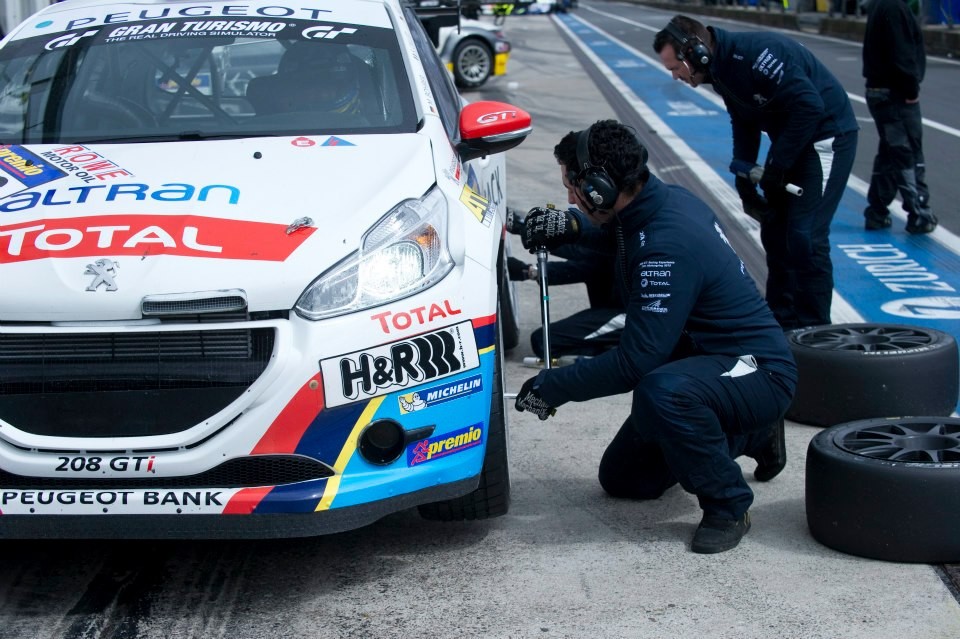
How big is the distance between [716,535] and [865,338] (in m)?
1.54

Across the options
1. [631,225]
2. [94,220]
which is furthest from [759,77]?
[94,220]

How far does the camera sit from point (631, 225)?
3994 millimetres

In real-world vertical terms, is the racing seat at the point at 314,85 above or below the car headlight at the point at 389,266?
above

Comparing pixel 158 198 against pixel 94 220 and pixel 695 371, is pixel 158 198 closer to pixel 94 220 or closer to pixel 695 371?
pixel 94 220

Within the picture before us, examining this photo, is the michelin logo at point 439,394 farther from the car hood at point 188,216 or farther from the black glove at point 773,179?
the black glove at point 773,179

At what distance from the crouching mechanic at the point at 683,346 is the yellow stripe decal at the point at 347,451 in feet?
2.29

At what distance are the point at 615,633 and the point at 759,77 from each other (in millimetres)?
3383

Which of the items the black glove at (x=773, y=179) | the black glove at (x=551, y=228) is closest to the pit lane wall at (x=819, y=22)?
the black glove at (x=773, y=179)

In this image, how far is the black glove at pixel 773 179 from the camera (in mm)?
6102

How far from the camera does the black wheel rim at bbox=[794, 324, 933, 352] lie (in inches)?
195

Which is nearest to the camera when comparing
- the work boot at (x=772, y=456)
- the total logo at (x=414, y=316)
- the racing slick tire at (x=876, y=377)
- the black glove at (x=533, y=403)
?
the total logo at (x=414, y=316)

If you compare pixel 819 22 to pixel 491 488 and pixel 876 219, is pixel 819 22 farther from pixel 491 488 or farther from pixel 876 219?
pixel 491 488

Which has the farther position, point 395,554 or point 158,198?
point 395,554

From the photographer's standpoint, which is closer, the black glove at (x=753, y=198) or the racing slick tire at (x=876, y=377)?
the racing slick tire at (x=876, y=377)
